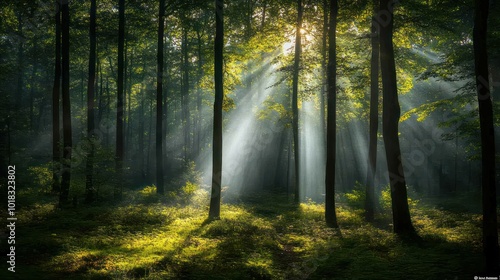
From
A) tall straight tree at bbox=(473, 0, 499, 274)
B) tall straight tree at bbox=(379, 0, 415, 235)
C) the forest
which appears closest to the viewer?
tall straight tree at bbox=(473, 0, 499, 274)

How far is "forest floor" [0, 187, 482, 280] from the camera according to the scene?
6898 millimetres

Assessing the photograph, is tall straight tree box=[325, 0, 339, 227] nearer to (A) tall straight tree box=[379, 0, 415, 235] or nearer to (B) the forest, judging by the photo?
(B) the forest

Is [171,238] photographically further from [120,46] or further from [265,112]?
[265,112]

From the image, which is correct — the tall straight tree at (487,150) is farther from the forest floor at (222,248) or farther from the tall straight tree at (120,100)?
the tall straight tree at (120,100)

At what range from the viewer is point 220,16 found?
13266mm

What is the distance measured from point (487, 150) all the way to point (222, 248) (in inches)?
263

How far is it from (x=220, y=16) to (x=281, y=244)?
9.02 meters

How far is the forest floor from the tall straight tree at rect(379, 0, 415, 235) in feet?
2.87

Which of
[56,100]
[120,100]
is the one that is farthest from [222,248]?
[56,100]

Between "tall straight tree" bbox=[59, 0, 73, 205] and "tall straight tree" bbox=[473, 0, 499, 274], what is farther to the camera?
"tall straight tree" bbox=[59, 0, 73, 205]

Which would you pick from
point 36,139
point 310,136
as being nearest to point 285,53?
point 310,136

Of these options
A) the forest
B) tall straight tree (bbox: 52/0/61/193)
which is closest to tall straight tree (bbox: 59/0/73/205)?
the forest

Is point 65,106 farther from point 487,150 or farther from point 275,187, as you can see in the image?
point 275,187

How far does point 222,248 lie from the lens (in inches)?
356
